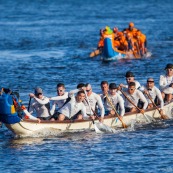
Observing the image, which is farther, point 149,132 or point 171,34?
point 171,34

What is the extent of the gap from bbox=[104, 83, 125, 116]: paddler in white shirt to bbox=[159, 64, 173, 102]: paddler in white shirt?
2990 millimetres

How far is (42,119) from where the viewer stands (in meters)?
27.7

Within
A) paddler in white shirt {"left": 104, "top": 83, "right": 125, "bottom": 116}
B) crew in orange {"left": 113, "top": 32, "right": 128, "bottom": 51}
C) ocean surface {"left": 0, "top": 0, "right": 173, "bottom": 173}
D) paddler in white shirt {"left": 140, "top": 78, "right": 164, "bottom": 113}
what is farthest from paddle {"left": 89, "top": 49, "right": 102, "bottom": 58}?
paddler in white shirt {"left": 104, "top": 83, "right": 125, "bottom": 116}

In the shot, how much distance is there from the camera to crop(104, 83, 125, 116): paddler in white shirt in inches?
1124

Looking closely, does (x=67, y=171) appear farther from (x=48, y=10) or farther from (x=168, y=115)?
(x=48, y=10)

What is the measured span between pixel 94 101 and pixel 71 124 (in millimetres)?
1271

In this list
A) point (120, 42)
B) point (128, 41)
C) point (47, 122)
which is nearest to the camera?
point (47, 122)

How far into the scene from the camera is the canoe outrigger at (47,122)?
83.4 feet

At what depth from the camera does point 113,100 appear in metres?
28.9

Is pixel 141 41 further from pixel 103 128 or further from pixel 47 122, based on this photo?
pixel 47 122

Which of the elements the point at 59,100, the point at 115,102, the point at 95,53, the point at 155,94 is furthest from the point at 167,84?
the point at 95,53

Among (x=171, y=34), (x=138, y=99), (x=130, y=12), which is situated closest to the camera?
(x=138, y=99)

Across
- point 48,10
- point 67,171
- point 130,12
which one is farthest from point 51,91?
point 48,10

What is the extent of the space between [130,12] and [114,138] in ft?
206
